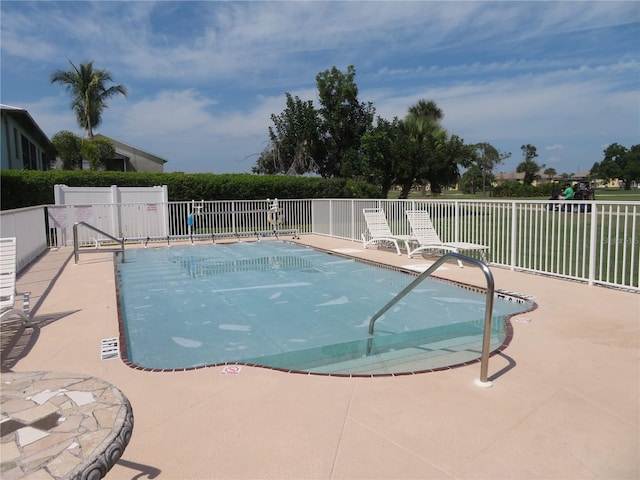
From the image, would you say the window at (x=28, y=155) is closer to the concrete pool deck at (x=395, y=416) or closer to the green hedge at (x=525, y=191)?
the concrete pool deck at (x=395, y=416)

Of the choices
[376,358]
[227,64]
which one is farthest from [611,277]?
[227,64]

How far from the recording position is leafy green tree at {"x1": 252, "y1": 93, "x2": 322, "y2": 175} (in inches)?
1037

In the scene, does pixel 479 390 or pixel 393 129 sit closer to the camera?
pixel 479 390

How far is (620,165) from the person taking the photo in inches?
2761

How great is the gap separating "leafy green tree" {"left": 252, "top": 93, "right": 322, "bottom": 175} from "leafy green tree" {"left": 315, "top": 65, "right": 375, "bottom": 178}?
21.9 inches

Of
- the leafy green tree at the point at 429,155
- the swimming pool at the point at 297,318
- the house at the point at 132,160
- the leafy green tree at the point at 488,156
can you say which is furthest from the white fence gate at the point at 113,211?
the leafy green tree at the point at 488,156

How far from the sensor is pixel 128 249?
12.7m

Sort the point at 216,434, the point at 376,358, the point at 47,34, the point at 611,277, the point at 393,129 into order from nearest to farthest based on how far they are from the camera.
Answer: the point at 216,434, the point at 376,358, the point at 611,277, the point at 47,34, the point at 393,129

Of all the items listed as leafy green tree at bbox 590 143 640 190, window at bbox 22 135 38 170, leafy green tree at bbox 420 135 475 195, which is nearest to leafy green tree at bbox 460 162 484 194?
leafy green tree at bbox 590 143 640 190

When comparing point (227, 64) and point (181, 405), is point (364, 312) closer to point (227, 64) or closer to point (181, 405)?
point (181, 405)

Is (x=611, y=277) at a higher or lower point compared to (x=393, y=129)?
A: lower

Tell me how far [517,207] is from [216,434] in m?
7.10

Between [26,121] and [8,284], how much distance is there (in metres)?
20.0

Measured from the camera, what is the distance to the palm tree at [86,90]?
91.5 ft
